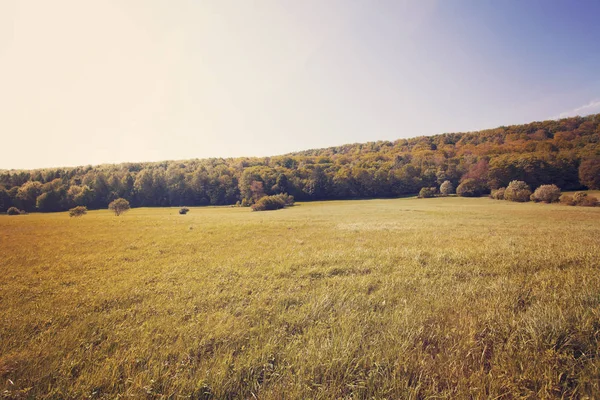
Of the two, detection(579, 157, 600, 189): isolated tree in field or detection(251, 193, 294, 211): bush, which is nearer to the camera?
detection(579, 157, 600, 189): isolated tree in field

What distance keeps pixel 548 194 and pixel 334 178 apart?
6459 centimetres

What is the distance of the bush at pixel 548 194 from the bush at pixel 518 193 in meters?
3.04

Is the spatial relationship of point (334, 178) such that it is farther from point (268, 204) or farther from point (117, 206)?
point (117, 206)

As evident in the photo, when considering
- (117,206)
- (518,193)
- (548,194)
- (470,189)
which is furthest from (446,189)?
(117,206)

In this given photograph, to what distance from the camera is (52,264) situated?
9.92 m

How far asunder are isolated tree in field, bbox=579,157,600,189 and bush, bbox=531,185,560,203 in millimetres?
32646

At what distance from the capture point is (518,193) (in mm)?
52156

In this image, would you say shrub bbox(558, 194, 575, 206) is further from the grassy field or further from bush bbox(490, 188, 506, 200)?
the grassy field

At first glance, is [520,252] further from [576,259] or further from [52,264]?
[52,264]

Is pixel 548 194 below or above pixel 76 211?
below

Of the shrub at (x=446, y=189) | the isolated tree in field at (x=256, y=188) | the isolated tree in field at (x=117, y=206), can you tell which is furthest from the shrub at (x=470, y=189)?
the isolated tree in field at (x=117, y=206)

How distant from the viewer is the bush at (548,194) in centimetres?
4594

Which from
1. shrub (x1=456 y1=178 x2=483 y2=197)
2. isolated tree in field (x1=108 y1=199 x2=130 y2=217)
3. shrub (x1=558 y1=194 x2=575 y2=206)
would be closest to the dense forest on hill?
shrub (x1=456 y1=178 x2=483 y2=197)

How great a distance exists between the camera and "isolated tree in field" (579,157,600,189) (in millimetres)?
62631
